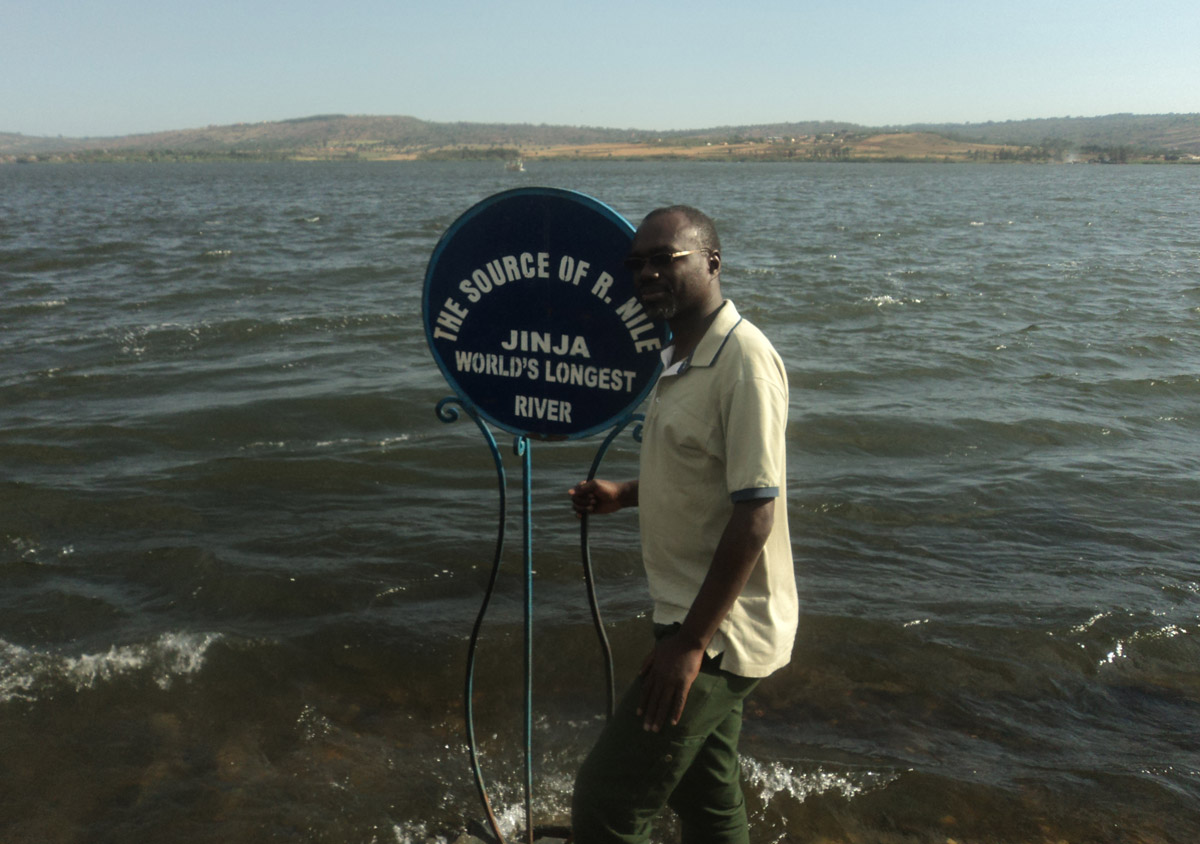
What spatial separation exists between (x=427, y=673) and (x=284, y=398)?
243 inches

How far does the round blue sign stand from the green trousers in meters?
0.86

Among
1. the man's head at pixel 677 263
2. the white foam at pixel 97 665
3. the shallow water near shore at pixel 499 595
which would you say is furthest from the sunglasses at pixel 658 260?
the white foam at pixel 97 665

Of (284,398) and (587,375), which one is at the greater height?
(587,375)

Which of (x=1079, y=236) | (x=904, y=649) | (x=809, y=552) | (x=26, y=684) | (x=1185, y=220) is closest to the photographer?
(x=26, y=684)

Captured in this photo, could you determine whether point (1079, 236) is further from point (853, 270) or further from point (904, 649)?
point (904, 649)

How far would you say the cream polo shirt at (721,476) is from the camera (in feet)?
7.11

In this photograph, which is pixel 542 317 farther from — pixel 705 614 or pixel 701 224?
pixel 705 614

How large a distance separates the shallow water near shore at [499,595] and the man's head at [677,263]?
2.25 m

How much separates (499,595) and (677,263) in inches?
153

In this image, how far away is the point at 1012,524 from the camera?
7.08 meters

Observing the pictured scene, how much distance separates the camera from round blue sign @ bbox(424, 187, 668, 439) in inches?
109

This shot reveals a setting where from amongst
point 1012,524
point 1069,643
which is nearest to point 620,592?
point 1069,643

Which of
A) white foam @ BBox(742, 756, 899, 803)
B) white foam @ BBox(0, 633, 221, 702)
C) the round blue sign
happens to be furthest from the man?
white foam @ BBox(0, 633, 221, 702)

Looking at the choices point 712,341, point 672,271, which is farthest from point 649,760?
point 672,271
